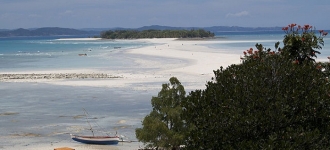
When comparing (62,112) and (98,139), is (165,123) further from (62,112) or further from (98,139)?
(62,112)

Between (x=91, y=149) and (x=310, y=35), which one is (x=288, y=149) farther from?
(x=91, y=149)

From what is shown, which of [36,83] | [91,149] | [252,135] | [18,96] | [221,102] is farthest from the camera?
[36,83]

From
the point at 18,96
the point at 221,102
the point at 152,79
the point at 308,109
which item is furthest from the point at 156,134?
the point at 152,79

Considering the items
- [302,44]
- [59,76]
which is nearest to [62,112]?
[302,44]

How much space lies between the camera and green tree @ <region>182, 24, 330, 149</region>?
9.82 m

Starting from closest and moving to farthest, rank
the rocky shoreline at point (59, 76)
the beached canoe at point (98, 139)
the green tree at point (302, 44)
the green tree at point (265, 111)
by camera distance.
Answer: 1. the green tree at point (265, 111)
2. the green tree at point (302, 44)
3. the beached canoe at point (98, 139)
4. the rocky shoreline at point (59, 76)

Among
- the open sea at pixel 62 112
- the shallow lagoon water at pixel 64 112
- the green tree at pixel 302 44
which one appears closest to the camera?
the green tree at pixel 302 44

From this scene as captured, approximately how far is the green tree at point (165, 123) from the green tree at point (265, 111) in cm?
406

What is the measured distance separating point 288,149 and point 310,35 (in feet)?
21.9

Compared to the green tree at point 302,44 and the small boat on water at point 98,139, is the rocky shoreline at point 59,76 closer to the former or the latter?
the small boat on water at point 98,139

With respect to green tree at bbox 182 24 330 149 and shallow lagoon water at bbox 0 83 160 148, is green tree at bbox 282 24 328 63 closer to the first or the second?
green tree at bbox 182 24 330 149

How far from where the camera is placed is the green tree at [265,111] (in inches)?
387

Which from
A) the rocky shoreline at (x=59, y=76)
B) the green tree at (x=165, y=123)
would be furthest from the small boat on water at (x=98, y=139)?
the rocky shoreline at (x=59, y=76)

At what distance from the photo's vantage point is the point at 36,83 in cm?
4241
